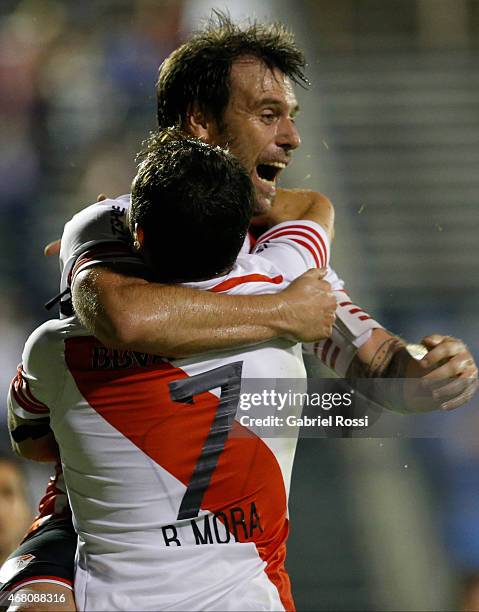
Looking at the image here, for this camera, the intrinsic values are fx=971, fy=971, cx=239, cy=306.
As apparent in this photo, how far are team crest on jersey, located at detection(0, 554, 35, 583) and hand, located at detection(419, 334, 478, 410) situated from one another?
0.68m

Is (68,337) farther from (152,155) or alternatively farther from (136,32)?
(136,32)

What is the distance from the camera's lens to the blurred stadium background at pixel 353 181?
2791mm

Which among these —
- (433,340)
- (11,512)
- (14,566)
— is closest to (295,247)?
(433,340)

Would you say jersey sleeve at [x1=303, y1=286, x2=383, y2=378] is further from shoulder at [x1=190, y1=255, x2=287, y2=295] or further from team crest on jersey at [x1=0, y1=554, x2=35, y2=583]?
team crest on jersey at [x1=0, y1=554, x2=35, y2=583]

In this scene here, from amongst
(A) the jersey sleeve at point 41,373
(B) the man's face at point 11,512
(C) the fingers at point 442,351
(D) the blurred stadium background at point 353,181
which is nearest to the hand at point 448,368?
(C) the fingers at point 442,351

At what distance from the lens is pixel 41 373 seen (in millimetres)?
1441

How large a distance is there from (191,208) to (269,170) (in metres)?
0.53

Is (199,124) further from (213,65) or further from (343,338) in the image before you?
(343,338)

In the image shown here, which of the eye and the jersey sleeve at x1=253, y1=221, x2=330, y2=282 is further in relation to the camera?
the eye

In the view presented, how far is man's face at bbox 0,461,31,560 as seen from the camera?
2.27m

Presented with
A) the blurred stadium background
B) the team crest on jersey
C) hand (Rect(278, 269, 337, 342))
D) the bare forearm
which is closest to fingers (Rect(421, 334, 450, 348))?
hand (Rect(278, 269, 337, 342))

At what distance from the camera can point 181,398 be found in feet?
4.54

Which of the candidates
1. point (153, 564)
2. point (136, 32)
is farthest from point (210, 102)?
point (136, 32)

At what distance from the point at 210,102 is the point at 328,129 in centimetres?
161
